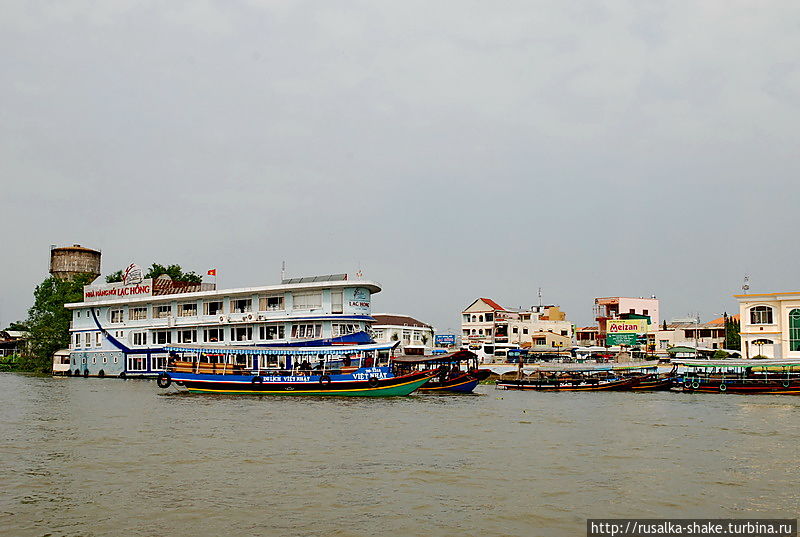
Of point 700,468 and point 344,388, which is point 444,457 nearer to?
point 700,468

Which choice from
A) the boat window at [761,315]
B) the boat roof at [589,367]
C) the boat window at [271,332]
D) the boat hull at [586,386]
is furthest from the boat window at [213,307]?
the boat window at [761,315]

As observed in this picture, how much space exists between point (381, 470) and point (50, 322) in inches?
2189

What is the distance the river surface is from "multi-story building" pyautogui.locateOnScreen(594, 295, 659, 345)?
154 ft

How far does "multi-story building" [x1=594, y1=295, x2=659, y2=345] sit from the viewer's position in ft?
235

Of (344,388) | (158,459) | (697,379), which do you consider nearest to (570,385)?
(697,379)

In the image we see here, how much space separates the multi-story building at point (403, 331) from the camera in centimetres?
6028

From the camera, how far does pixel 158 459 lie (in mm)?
15141

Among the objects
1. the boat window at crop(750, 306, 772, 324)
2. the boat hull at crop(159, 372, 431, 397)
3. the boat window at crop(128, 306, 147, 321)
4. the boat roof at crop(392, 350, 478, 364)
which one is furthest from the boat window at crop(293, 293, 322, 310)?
the boat window at crop(750, 306, 772, 324)

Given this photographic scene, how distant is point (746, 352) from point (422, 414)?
103 ft

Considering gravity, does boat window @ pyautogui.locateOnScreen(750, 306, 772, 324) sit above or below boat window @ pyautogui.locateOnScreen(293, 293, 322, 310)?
below

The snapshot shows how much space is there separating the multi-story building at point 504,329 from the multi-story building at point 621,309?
349 centimetres

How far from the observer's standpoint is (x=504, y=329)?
69.0m

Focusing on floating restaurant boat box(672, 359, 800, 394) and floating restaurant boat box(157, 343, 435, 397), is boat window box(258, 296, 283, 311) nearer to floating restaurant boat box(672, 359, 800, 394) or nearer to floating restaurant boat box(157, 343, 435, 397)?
floating restaurant boat box(157, 343, 435, 397)

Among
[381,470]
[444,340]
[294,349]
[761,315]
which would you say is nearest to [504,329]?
[444,340]
